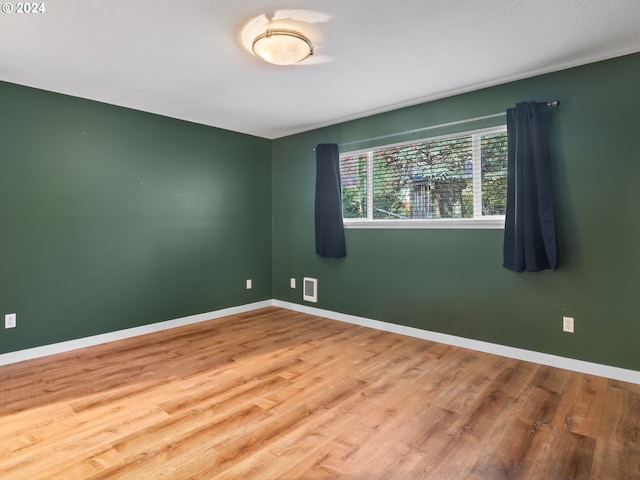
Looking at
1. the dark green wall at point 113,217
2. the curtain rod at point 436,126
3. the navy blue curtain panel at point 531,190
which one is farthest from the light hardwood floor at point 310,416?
the curtain rod at point 436,126

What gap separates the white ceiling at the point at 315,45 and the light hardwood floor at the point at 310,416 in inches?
92.6

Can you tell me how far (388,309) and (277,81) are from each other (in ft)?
8.32

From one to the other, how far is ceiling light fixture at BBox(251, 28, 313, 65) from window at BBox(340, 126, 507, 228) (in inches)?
67.5

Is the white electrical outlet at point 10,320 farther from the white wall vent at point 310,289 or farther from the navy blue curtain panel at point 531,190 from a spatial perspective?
the navy blue curtain panel at point 531,190

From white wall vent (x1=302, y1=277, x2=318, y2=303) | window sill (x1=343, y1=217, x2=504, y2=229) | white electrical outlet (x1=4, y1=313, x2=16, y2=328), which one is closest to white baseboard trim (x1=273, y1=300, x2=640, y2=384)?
white wall vent (x1=302, y1=277, x2=318, y2=303)

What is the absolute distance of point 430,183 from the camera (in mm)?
3570

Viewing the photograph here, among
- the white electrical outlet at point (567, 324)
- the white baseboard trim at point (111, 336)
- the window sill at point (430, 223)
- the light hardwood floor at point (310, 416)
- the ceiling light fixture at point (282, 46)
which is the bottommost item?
the light hardwood floor at point (310, 416)

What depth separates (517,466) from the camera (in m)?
1.70

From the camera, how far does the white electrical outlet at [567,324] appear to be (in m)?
2.79

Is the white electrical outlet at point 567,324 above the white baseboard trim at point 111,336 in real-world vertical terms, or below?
above

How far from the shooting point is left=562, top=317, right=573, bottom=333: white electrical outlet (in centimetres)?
279

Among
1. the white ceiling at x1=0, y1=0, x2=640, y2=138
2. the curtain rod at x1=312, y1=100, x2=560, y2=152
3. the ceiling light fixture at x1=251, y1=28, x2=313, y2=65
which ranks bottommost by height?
the curtain rod at x1=312, y1=100, x2=560, y2=152

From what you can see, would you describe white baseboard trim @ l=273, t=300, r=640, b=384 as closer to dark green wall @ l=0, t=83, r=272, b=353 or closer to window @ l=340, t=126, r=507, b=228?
window @ l=340, t=126, r=507, b=228

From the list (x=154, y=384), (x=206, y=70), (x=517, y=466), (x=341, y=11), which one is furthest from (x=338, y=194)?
(x=517, y=466)
